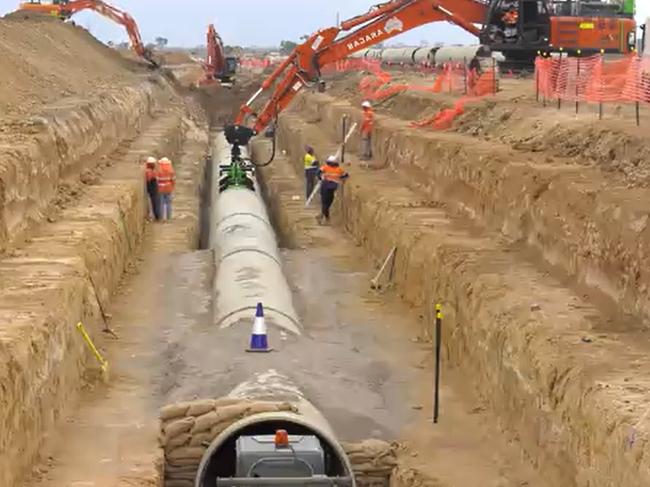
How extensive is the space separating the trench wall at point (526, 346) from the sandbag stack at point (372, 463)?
1266 mm

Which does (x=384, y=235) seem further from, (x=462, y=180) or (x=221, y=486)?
(x=221, y=486)

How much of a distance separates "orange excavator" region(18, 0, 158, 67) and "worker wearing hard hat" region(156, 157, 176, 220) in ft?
106

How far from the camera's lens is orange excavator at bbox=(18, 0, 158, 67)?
175 feet

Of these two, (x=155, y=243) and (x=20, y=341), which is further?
(x=155, y=243)

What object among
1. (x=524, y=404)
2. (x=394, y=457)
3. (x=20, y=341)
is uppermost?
(x=20, y=341)

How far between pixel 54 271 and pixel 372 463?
4828 millimetres

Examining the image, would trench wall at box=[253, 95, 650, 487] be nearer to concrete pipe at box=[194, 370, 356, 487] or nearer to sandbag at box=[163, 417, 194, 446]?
concrete pipe at box=[194, 370, 356, 487]

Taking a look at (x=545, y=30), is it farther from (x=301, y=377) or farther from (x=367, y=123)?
(x=301, y=377)

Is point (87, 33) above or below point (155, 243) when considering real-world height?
above

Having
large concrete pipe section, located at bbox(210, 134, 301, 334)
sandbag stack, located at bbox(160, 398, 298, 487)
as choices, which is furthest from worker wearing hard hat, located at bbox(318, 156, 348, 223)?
sandbag stack, located at bbox(160, 398, 298, 487)

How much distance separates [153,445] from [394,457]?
97.1 inches

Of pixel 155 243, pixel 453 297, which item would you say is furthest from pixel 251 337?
pixel 155 243

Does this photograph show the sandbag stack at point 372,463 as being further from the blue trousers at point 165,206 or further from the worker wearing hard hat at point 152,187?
the blue trousers at point 165,206

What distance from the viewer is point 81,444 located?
10.8 metres
